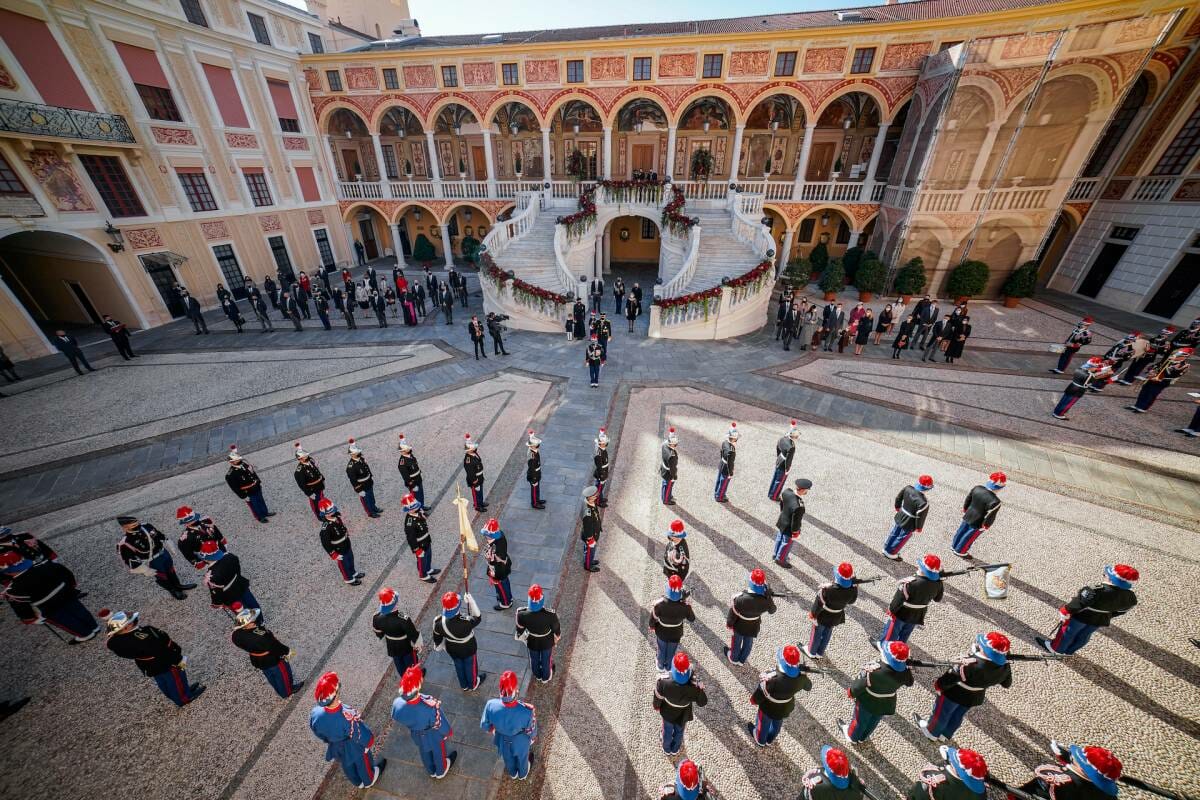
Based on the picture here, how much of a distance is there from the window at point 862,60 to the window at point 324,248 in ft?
96.7

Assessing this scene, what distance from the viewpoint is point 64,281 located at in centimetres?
1830

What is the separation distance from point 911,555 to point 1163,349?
10.8 meters

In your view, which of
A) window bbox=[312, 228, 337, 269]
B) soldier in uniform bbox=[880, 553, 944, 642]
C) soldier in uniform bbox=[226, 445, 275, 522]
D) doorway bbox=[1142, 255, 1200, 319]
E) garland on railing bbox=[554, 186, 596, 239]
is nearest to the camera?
soldier in uniform bbox=[880, 553, 944, 642]

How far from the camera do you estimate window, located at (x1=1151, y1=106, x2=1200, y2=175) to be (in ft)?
55.0

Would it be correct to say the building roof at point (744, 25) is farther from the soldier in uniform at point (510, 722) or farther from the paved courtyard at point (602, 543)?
the soldier in uniform at point (510, 722)

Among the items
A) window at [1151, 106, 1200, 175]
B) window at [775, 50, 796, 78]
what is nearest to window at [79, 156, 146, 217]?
window at [775, 50, 796, 78]

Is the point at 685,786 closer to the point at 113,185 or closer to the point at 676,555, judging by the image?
the point at 676,555

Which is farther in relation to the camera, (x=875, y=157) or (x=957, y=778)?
(x=875, y=157)

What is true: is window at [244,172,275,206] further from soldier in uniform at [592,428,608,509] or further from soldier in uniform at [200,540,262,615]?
soldier in uniform at [592,428,608,509]

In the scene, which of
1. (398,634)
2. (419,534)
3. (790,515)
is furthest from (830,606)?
(419,534)

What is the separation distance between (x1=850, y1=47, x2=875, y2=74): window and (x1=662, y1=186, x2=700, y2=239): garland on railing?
31.3 ft

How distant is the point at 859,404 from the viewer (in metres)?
12.4

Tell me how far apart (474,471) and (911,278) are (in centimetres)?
2050

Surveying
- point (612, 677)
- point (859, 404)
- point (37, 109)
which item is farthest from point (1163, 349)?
point (37, 109)
